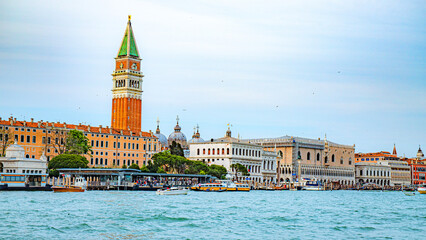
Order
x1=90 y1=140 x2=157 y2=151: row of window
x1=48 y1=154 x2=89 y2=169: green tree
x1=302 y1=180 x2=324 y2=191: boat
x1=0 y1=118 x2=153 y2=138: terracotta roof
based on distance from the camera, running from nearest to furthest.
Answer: x1=48 y1=154 x2=89 y2=169: green tree, x1=0 y1=118 x2=153 y2=138: terracotta roof, x1=90 y1=140 x2=157 y2=151: row of window, x1=302 y1=180 x2=324 y2=191: boat

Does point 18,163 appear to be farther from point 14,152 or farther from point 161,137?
point 161,137

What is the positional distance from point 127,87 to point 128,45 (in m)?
7.84

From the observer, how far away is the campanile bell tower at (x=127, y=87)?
120 meters

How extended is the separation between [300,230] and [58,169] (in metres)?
53.3

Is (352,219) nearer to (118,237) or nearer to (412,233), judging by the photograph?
(412,233)

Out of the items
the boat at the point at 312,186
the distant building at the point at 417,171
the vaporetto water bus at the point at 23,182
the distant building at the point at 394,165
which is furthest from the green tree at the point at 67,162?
the distant building at the point at 417,171

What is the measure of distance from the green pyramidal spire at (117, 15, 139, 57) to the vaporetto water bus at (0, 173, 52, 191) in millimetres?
46404

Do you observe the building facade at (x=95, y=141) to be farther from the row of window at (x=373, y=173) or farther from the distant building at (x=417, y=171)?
the distant building at (x=417, y=171)

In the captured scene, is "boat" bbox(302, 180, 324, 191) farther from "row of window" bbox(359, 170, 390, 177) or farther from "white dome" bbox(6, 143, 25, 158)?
"white dome" bbox(6, 143, 25, 158)

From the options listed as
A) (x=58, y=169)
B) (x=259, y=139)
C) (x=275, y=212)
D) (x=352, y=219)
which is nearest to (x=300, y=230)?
(x=352, y=219)

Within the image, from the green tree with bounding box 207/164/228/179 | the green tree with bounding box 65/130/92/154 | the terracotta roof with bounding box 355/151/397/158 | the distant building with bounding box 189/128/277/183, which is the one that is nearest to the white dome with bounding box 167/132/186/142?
the distant building with bounding box 189/128/277/183

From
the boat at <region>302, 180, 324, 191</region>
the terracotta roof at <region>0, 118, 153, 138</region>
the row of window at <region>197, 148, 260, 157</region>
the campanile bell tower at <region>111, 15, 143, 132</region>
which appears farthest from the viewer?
the boat at <region>302, 180, 324, 191</region>

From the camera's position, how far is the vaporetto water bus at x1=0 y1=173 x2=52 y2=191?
7456 centimetres

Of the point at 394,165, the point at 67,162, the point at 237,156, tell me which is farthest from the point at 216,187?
the point at 394,165
